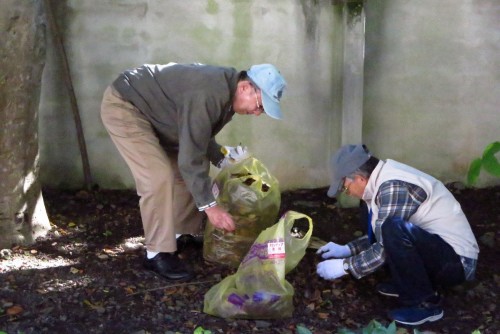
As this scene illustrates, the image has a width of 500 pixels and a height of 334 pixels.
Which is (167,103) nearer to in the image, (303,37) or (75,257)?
(75,257)

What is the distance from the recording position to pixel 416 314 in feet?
12.7

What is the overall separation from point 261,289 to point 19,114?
1.75m

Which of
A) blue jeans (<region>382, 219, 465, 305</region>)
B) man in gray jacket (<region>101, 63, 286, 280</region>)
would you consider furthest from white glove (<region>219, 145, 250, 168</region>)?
blue jeans (<region>382, 219, 465, 305</region>)

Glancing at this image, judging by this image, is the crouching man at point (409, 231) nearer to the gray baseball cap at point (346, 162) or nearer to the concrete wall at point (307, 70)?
the gray baseball cap at point (346, 162)

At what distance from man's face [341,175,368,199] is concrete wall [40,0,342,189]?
4.83 ft

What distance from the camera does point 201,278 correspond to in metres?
4.29

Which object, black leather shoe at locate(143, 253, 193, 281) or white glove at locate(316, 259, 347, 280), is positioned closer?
white glove at locate(316, 259, 347, 280)

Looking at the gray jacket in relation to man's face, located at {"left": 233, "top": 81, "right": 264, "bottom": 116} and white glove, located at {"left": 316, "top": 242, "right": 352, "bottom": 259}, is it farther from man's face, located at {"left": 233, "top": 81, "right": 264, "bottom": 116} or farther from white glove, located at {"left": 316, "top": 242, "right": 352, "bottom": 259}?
white glove, located at {"left": 316, "top": 242, "right": 352, "bottom": 259}

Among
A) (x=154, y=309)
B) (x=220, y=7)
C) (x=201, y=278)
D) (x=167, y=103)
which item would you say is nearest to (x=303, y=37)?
(x=220, y=7)

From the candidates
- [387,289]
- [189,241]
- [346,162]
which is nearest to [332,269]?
[387,289]

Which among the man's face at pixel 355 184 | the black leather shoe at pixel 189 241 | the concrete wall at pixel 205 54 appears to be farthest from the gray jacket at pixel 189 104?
the concrete wall at pixel 205 54

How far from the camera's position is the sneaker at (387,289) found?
163 inches

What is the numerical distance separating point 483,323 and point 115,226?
7.75ft

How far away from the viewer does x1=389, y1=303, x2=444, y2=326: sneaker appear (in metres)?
3.85
